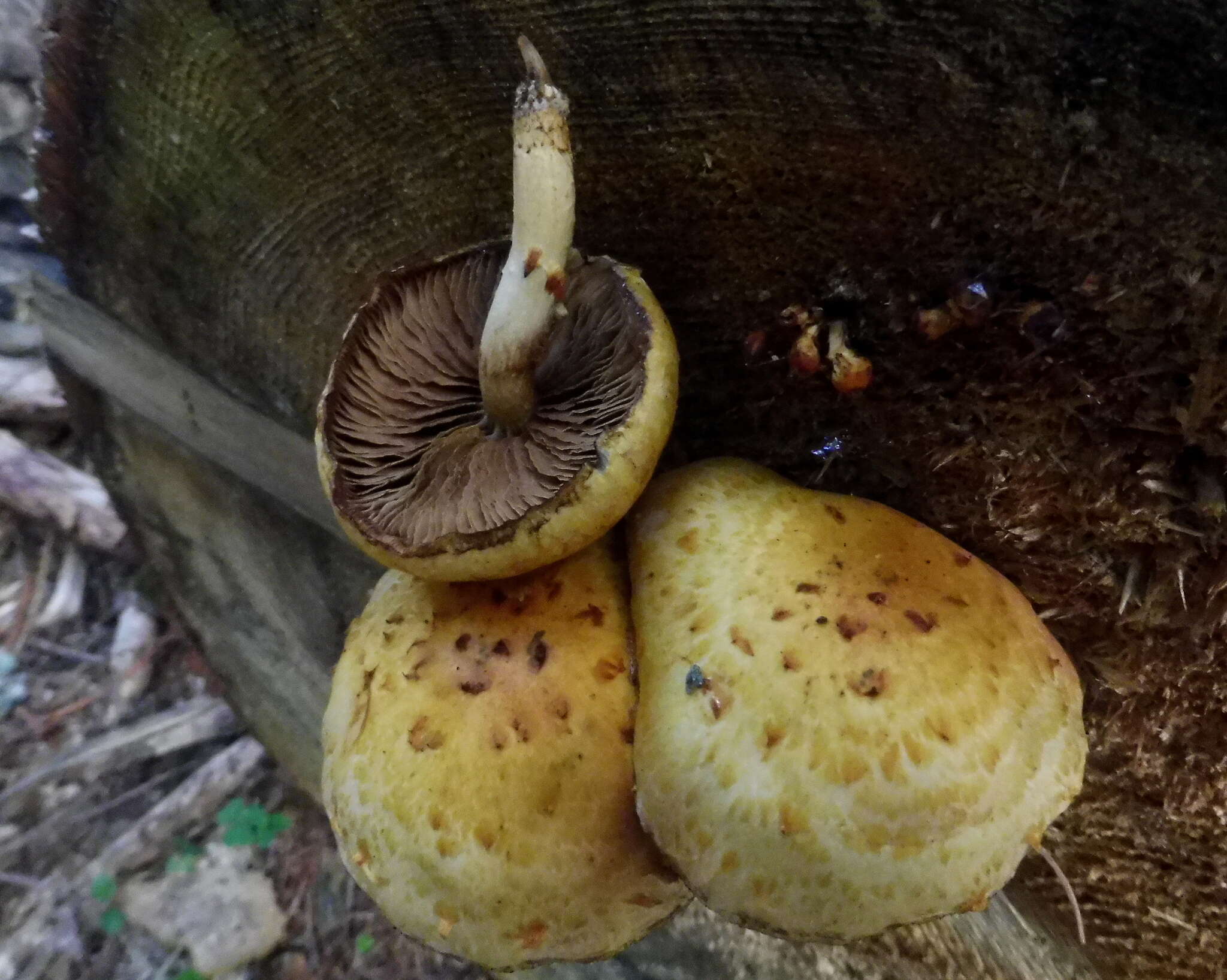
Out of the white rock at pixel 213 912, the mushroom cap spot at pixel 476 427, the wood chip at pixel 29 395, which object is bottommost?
the white rock at pixel 213 912

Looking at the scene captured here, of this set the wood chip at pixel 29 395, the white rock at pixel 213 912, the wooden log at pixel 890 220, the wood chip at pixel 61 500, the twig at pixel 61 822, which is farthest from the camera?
the wood chip at pixel 29 395

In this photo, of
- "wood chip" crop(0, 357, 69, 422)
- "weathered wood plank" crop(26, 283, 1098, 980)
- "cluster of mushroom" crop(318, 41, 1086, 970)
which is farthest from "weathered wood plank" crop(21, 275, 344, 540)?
"wood chip" crop(0, 357, 69, 422)

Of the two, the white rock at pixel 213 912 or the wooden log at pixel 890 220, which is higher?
the wooden log at pixel 890 220

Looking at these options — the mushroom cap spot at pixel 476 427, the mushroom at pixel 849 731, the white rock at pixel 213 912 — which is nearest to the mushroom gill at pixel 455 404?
the mushroom cap spot at pixel 476 427

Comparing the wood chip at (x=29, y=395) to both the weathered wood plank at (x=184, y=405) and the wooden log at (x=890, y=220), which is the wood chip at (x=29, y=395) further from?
the wooden log at (x=890, y=220)

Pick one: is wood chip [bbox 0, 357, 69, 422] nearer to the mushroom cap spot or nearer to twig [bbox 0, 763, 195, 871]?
twig [bbox 0, 763, 195, 871]

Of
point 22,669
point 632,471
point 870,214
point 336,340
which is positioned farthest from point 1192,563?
point 22,669
